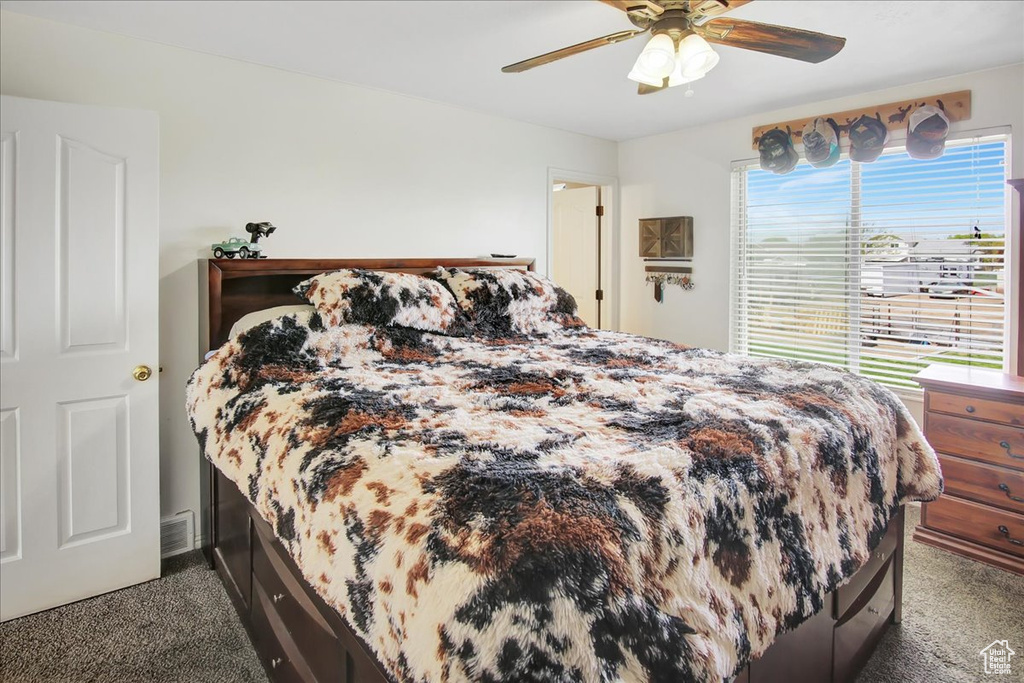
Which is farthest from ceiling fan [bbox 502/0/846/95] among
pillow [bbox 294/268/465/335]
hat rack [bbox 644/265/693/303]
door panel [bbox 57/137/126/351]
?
hat rack [bbox 644/265/693/303]

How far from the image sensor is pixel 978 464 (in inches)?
104

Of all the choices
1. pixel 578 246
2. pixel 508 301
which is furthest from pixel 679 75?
pixel 578 246

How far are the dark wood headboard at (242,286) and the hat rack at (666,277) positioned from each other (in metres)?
2.64

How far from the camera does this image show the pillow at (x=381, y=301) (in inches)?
101

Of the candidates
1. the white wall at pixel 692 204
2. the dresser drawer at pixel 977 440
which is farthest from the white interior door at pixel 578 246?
the dresser drawer at pixel 977 440

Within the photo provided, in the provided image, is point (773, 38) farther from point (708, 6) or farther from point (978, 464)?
point (978, 464)

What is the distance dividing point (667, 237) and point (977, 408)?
7.91 ft

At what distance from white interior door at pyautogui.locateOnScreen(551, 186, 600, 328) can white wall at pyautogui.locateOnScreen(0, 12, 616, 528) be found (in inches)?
50.5

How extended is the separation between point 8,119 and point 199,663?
6.82 feet

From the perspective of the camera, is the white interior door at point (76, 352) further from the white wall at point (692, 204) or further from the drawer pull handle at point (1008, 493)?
the drawer pull handle at point (1008, 493)

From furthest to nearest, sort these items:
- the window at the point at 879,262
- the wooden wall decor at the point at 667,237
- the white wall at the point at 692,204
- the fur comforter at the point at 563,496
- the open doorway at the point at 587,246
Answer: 1. the open doorway at the point at 587,246
2. the wooden wall decor at the point at 667,237
3. the white wall at the point at 692,204
4. the window at the point at 879,262
5. the fur comforter at the point at 563,496

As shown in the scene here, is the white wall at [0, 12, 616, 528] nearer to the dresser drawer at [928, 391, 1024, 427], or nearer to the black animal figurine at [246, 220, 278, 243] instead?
the black animal figurine at [246, 220, 278, 243]

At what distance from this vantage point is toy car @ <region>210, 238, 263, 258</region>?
8.95 feet

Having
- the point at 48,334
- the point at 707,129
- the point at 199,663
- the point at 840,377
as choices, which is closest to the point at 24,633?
the point at 199,663
